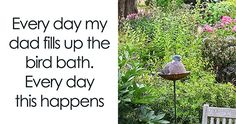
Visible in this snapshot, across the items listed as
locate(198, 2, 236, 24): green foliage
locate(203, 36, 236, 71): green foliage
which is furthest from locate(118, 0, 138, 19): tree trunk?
locate(203, 36, 236, 71): green foliage

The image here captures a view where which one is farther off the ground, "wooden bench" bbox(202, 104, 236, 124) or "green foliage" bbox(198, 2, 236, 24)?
"green foliage" bbox(198, 2, 236, 24)

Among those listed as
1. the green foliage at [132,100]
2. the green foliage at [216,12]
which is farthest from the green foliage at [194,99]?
the green foliage at [216,12]

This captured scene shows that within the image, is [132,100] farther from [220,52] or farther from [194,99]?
[220,52]

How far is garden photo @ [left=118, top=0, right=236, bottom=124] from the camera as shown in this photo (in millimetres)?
4578

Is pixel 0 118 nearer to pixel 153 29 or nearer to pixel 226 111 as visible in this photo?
pixel 226 111

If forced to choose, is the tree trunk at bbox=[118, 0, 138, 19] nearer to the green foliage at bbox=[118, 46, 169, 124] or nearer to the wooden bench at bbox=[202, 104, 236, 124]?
the green foliage at bbox=[118, 46, 169, 124]

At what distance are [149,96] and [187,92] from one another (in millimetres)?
940

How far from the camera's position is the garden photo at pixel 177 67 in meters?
4.58

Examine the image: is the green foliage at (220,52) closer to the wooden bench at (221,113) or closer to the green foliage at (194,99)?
the green foliage at (194,99)

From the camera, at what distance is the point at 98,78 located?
80.6 inches

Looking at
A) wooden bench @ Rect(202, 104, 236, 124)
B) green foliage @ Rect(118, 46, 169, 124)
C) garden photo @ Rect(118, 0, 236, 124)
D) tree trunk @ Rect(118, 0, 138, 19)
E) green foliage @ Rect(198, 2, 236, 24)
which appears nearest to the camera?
wooden bench @ Rect(202, 104, 236, 124)

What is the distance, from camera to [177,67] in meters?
4.63

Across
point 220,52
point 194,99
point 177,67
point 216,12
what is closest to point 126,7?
point 216,12

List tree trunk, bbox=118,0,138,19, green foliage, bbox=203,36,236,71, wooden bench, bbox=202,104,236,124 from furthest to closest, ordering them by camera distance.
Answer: tree trunk, bbox=118,0,138,19 < green foliage, bbox=203,36,236,71 < wooden bench, bbox=202,104,236,124
